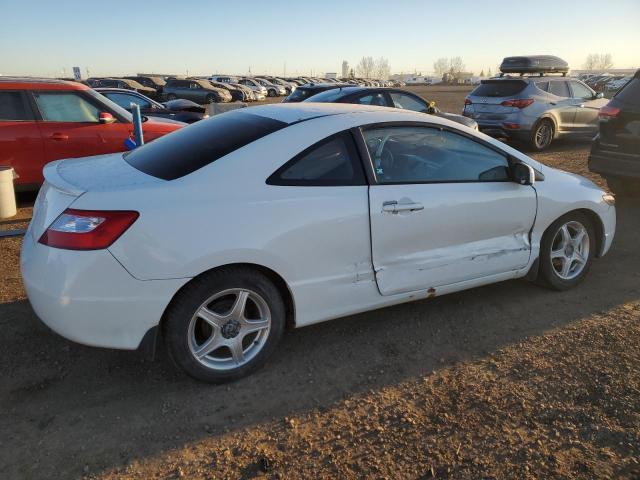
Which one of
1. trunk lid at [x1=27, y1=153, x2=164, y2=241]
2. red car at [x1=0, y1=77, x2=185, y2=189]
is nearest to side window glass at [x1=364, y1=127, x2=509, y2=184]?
trunk lid at [x1=27, y1=153, x2=164, y2=241]

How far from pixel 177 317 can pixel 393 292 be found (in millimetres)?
1382

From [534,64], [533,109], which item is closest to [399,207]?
[533,109]

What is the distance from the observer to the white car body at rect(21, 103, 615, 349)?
8.34ft

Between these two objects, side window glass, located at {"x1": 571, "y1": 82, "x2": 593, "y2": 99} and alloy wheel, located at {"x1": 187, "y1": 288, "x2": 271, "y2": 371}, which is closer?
alloy wheel, located at {"x1": 187, "y1": 288, "x2": 271, "y2": 371}

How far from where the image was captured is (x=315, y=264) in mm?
2963

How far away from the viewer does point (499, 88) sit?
11234mm

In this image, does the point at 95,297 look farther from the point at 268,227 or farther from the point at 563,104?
the point at 563,104

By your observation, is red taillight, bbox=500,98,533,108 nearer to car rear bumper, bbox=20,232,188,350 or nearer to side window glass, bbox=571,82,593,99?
side window glass, bbox=571,82,593,99

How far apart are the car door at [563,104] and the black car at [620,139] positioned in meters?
5.08

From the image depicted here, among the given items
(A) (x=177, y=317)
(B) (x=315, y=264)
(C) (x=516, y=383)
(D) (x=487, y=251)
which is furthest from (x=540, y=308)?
(A) (x=177, y=317)

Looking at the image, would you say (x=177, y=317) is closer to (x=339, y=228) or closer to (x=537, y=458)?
(x=339, y=228)

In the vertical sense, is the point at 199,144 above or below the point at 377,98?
above

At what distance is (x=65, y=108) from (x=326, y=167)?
16.4ft

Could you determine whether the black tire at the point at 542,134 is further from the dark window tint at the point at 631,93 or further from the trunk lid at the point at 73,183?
the trunk lid at the point at 73,183
